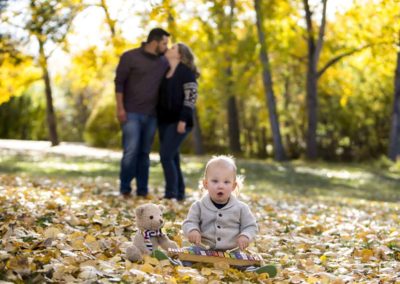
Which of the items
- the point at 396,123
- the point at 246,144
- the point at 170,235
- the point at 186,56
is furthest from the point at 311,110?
the point at 170,235

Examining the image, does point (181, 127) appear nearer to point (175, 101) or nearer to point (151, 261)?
point (175, 101)

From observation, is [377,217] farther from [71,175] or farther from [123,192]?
[71,175]

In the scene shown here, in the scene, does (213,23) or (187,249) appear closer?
(187,249)

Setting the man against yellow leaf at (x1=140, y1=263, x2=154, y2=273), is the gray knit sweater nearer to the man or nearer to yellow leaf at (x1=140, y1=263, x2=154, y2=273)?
yellow leaf at (x1=140, y1=263, x2=154, y2=273)

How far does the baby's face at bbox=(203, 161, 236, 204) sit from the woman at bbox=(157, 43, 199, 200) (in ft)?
11.2

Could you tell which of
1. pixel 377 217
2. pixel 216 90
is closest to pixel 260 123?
pixel 216 90

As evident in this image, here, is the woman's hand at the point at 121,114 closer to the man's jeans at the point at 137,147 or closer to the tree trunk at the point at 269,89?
the man's jeans at the point at 137,147

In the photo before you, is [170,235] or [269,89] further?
[269,89]

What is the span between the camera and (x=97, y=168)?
1595 centimetres

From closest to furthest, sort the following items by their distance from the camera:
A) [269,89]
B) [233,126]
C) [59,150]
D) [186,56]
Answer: [186,56], [269,89], [59,150], [233,126]

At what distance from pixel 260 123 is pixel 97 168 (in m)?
14.8

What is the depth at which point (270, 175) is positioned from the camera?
16.4 meters

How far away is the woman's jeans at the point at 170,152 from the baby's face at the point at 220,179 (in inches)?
140

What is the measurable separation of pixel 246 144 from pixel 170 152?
23.0 metres
